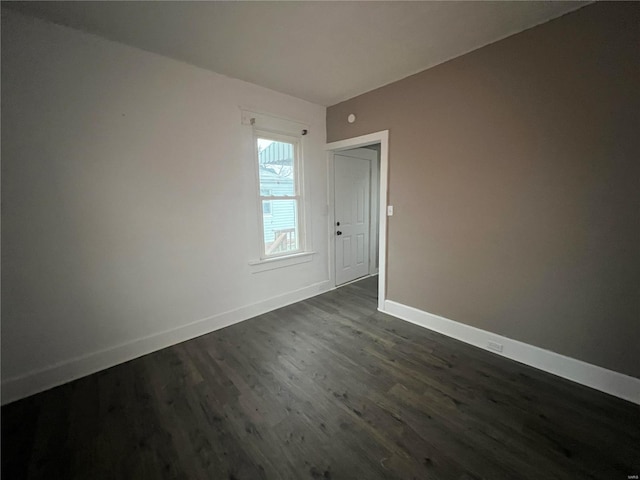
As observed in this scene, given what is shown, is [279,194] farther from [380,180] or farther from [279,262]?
[380,180]

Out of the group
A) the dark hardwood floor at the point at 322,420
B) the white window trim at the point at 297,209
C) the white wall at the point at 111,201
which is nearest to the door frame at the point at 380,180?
the white window trim at the point at 297,209

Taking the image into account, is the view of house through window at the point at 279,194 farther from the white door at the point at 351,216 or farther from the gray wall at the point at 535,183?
the gray wall at the point at 535,183

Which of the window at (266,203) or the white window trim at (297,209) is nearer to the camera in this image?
the white window trim at (297,209)

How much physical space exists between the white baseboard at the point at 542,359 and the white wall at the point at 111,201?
2141 millimetres

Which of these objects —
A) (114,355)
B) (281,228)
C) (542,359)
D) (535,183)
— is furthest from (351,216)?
(114,355)

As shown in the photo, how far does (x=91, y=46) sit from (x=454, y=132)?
9.91ft

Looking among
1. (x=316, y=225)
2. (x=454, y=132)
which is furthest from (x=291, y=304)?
(x=454, y=132)

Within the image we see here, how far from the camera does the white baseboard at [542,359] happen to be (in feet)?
5.49

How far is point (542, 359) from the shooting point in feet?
6.47

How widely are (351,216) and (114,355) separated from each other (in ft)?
10.7

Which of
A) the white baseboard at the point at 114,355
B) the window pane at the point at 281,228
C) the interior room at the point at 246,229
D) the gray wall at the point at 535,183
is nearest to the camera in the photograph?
the interior room at the point at 246,229

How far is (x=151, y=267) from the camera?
2.25 m

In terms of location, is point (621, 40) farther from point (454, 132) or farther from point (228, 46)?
point (228, 46)

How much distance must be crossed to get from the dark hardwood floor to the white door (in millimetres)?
1869
